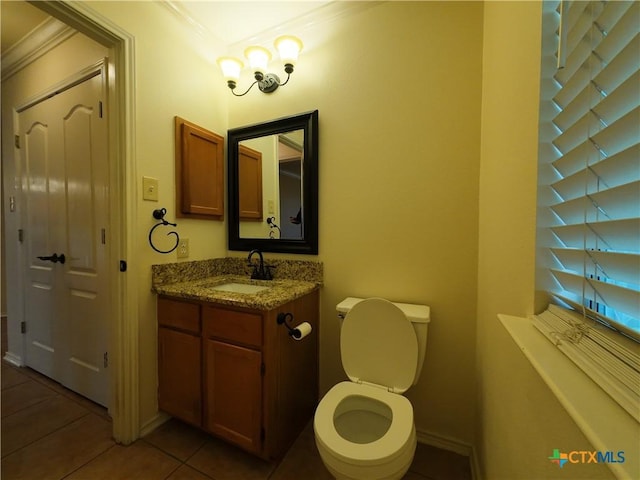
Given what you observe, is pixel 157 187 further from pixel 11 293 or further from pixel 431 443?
pixel 431 443

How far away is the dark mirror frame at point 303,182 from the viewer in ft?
5.23

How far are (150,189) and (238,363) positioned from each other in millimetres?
1057

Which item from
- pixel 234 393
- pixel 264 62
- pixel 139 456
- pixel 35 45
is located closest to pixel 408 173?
pixel 264 62

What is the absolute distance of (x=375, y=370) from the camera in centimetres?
123

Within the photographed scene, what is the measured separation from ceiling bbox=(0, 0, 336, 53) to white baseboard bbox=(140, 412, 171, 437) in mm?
2379

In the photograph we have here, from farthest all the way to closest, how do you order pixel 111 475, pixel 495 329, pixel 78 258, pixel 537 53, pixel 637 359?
1. pixel 78 258
2. pixel 111 475
3. pixel 495 329
4. pixel 537 53
5. pixel 637 359

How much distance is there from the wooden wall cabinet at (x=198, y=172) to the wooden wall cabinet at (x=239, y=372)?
1.99ft

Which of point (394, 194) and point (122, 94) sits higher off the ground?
point (122, 94)

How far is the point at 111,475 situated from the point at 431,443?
158 centimetres

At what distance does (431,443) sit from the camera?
1.37 m

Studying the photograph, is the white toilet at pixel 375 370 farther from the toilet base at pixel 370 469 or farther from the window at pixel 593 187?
the window at pixel 593 187

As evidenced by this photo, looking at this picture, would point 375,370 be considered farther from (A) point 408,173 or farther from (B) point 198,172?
(B) point 198,172

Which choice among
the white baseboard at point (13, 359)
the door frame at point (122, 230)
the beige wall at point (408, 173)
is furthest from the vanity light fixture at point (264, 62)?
the white baseboard at point (13, 359)

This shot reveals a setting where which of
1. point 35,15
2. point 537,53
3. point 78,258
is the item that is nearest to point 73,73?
point 35,15
